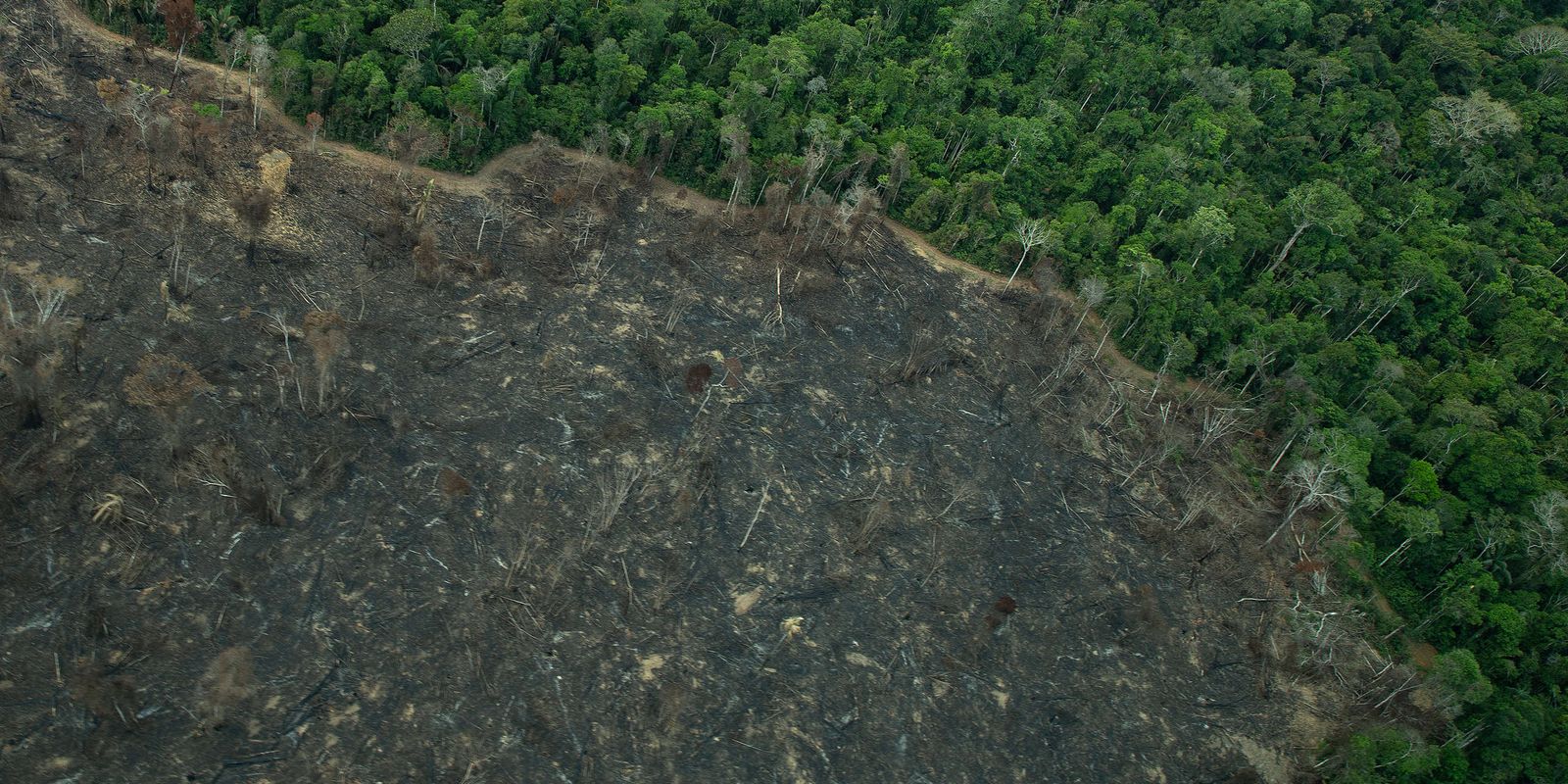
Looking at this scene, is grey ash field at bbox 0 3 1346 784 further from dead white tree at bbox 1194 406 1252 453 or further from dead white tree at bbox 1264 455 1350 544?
dead white tree at bbox 1264 455 1350 544

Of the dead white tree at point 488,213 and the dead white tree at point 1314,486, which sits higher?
the dead white tree at point 1314,486

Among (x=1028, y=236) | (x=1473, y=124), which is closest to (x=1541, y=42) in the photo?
(x=1473, y=124)

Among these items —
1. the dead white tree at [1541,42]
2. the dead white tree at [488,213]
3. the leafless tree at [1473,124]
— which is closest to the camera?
the dead white tree at [488,213]

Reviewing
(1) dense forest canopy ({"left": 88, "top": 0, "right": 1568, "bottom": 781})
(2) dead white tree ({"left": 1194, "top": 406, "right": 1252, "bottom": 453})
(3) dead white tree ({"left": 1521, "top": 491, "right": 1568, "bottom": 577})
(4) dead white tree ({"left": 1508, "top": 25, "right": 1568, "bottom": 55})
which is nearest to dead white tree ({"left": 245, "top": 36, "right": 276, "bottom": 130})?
(1) dense forest canopy ({"left": 88, "top": 0, "right": 1568, "bottom": 781})

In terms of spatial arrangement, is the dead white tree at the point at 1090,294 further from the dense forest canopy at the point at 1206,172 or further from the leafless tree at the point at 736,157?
the leafless tree at the point at 736,157

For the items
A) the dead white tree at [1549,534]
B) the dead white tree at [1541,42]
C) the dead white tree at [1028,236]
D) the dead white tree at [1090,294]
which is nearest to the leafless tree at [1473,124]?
the dead white tree at [1541,42]
